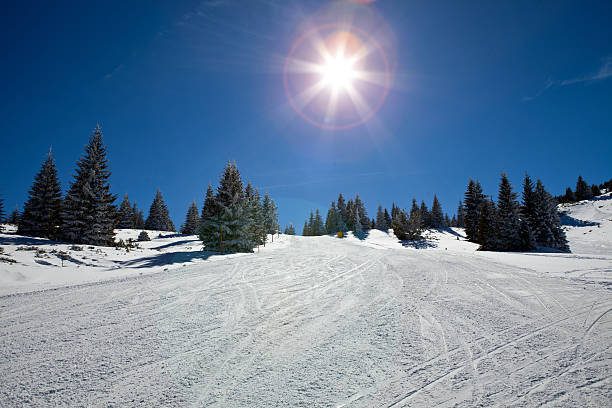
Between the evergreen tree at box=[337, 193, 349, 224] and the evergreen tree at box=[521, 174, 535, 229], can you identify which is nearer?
the evergreen tree at box=[521, 174, 535, 229]

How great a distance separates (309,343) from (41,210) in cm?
3462

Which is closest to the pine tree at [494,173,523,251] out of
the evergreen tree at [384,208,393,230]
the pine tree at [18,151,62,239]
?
the pine tree at [18,151,62,239]

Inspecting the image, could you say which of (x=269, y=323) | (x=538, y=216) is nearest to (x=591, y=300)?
(x=269, y=323)

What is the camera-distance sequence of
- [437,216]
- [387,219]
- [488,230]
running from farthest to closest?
1. [387,219]
2. [437,216]
3. [488,230]

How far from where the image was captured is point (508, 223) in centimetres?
2405

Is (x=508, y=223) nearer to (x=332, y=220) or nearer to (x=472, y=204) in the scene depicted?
(x=472, y=204)

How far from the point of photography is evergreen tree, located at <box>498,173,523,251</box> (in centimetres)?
2353

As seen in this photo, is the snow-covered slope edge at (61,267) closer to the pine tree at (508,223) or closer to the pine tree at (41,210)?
the pine tree at (41,210)

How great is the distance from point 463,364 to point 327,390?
1.86 meters

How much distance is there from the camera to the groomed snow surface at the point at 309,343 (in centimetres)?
260

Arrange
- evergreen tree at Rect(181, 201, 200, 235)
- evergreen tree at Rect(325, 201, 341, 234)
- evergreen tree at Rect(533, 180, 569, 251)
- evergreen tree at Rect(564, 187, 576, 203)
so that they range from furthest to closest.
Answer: evergreen tree at Rect(325, 201, 341, 234), evergreen tree at Rect(564, 187, 576, 203), evergreen tree at Rect(181, 201, 200, 235), evergreen tree at Rect(533, 180, 569, 251)

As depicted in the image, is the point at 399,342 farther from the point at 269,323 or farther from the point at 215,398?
the point at 215,398

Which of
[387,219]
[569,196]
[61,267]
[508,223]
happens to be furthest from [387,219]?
[61,267]

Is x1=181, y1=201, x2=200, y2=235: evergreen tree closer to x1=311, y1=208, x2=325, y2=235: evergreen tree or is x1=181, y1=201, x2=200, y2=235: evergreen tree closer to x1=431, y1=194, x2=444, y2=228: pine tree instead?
x1=311, y1=208, x2=325, y2=235: evergreen tree
